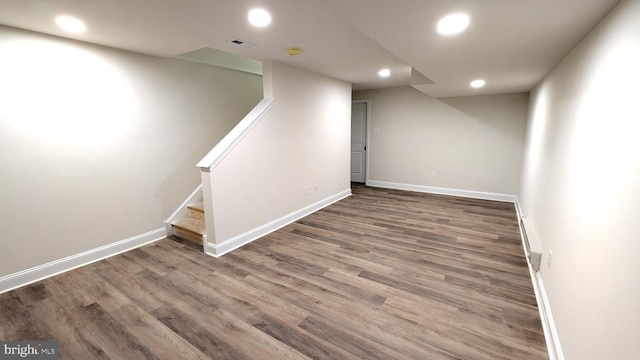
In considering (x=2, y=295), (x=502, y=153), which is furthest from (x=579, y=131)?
(x=2, y=295)

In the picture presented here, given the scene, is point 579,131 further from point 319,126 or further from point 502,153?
point 502,153

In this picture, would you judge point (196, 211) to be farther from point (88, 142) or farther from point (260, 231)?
point (88, 142)

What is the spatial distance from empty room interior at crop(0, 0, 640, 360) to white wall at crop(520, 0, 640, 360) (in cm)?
1

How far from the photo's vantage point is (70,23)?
2.33m

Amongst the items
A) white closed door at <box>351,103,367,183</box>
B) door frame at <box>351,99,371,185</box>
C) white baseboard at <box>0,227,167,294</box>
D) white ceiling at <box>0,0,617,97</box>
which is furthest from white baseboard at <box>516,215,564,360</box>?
white closed door at <box>351,103,367,183</box>

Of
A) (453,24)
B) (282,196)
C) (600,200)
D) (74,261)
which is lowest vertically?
(74,261)

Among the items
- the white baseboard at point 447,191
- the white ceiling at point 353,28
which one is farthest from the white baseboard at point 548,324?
the white baseboard at point 447,191

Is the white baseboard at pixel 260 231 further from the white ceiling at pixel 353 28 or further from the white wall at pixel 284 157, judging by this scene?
the white ceiling at pixel 353 28

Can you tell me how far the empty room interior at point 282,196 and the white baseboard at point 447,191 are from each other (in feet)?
3.60

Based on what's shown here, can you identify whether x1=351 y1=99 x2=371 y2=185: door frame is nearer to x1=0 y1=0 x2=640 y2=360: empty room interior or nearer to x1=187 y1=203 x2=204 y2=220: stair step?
x1=0 y1=0 x2=640 y2=360: empty room interior

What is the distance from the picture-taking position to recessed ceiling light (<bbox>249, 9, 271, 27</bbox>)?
6.83 ft

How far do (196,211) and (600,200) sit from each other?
3.86 m

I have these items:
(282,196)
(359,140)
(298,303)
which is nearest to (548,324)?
(298,303)

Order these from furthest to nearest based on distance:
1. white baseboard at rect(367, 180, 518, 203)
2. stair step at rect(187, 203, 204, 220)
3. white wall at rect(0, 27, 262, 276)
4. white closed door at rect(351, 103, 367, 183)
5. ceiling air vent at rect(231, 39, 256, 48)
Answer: white closed door at rect(351, 103, 367, 183) → white baseboard at rect(367, 180, 518, 203) → stair step at rect(187, 203, 204, 220) → ceiling air vent at rect(231, 39, 256, 48) → white wall at rect(0, 27, 262, 276)
